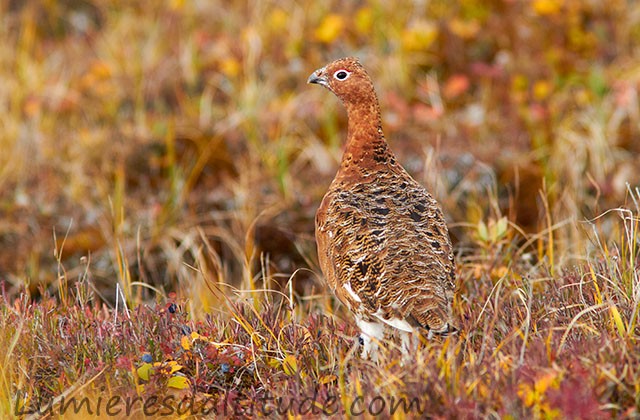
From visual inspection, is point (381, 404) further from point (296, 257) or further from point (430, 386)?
point (296, 257)

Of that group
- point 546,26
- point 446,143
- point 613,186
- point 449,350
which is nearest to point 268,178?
point 446,143

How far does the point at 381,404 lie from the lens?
303 cm

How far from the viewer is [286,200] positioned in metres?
7.46

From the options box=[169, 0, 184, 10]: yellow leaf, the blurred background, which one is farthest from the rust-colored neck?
box=[169, 0, 184, 10]: yellow leaf

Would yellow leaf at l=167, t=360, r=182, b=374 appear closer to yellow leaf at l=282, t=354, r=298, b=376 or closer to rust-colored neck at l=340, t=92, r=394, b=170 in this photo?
yellow leaf at l=282, t=354, r=298, b=376

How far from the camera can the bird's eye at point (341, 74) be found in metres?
4.71

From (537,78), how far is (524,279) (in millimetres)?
5349

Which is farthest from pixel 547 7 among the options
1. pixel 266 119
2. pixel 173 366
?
pixel 173 366

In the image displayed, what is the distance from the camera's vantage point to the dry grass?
3.36 metres

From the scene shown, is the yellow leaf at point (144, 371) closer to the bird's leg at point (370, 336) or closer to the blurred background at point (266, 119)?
the bird's leg at point (370, 336)

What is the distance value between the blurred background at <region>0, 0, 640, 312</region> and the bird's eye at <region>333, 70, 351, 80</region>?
1573 millimetres

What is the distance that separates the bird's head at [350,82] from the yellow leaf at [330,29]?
478 centimetres

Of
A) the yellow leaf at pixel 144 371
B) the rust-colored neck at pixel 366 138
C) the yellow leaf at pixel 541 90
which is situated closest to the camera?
the yellow leaf at pixel 144 371

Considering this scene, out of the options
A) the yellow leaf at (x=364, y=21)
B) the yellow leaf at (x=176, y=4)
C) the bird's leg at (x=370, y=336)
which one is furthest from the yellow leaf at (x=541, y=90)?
the bird's leg at (x=370, y=336)
